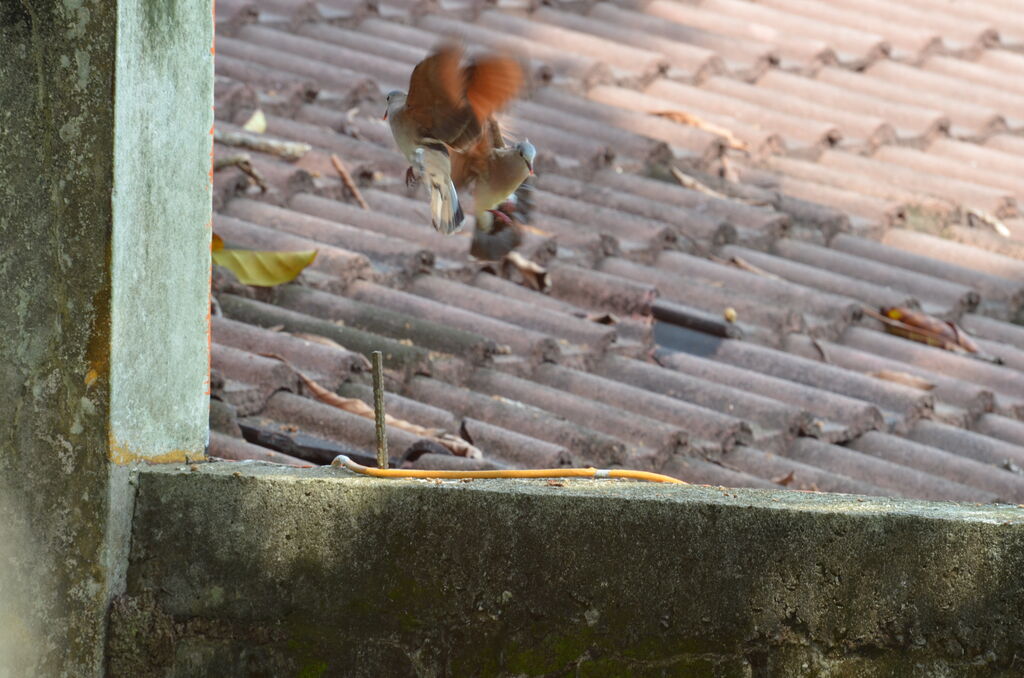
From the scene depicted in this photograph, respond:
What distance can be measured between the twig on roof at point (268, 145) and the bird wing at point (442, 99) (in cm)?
275

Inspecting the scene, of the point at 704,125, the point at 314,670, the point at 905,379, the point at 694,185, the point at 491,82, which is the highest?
the point at 704,125

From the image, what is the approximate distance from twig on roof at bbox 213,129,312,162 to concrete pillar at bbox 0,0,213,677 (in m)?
2.13

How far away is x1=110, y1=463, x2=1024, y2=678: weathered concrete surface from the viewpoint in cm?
228

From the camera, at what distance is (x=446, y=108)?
207 cm

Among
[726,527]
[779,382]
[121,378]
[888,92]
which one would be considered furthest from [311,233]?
[888,92]

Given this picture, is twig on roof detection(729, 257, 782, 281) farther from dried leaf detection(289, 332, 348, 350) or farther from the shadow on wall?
the shadow on wall

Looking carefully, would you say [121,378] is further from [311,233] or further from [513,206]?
[311,233]

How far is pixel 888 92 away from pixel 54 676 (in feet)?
14.4

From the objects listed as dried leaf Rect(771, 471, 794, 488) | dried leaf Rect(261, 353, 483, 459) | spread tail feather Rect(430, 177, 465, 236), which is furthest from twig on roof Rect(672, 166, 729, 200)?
spread tail feather Rect(430, 177, 465, 236)

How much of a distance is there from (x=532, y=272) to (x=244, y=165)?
95 cm

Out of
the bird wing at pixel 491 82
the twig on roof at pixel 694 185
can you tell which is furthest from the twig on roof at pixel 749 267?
the bird wing at pixel 491 82

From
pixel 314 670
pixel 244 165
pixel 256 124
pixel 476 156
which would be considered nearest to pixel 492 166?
pixel 476 156

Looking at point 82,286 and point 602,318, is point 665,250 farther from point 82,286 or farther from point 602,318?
point 82,286

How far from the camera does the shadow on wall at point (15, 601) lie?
8.42ft
